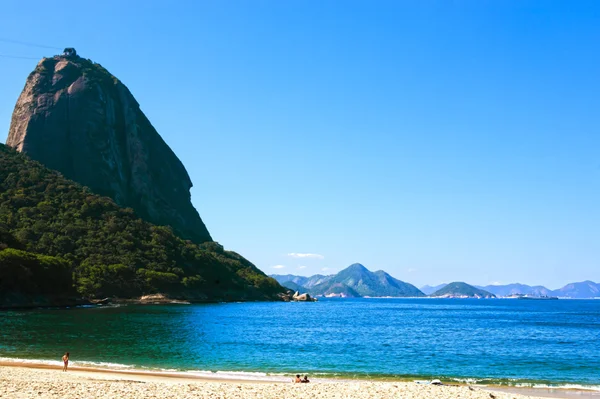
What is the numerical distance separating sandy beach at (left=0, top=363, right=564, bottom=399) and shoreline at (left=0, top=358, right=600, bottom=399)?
90 millimetres

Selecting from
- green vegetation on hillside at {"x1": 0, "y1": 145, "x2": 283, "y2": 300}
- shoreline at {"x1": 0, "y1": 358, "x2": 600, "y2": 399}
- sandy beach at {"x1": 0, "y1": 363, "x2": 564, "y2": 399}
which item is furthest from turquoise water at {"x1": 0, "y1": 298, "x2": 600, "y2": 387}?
green vegetation on hillside at {"x1": 0, "y1": 145, "x2": 283, "y2": 300}

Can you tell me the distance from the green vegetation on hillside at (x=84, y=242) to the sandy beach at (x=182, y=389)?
98.2 m

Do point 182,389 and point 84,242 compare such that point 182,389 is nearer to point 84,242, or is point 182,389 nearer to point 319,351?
point 319,351

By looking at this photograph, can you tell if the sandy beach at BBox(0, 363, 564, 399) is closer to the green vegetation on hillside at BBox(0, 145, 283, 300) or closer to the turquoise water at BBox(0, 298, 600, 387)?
the turquoise water at BBox(0, 298, 600, 387)

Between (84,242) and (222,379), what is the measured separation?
14780 cm

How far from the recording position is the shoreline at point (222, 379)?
32.2 m

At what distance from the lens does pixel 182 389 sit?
2788 centimetres

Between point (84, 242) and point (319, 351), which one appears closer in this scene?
point (319, 351)

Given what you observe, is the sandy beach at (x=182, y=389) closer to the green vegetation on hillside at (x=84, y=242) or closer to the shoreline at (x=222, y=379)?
the shoreline at (x=222, y=379)

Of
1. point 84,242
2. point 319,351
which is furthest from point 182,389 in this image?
point 84,242

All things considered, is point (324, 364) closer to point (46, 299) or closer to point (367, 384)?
point (367, 384)

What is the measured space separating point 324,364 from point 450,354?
15.8 metres

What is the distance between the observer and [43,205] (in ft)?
556

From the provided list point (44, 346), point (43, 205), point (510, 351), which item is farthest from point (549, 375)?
point (43, 205)
